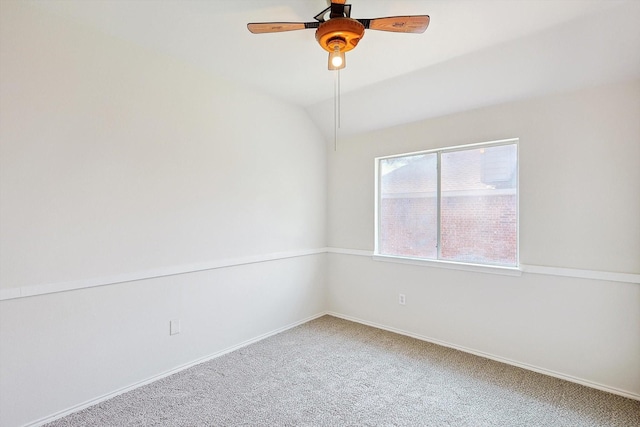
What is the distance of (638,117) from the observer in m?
2.23

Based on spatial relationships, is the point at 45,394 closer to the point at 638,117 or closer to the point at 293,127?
the point at 293,127

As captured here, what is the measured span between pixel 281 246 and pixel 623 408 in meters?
3.08

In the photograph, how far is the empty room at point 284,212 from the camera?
1983 mm

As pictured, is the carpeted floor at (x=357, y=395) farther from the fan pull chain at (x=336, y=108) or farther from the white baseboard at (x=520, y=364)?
the fan pull chain at (x=336, y=108)

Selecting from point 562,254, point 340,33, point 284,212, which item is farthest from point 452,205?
point 340,33

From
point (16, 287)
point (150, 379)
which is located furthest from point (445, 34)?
point (150, 379)

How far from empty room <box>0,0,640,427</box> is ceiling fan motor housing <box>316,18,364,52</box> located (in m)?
0.02

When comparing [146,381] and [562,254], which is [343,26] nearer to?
[562,254]

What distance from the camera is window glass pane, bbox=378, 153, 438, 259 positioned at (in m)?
3.39

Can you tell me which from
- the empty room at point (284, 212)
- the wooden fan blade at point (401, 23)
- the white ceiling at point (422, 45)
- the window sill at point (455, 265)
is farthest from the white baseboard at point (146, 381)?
the wooden fan blade at point (401, 23)

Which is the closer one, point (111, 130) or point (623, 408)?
point (623, 408)

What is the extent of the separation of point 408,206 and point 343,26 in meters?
2.29

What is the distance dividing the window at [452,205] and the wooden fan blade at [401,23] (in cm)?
166

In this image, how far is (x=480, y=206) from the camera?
3021 mm
